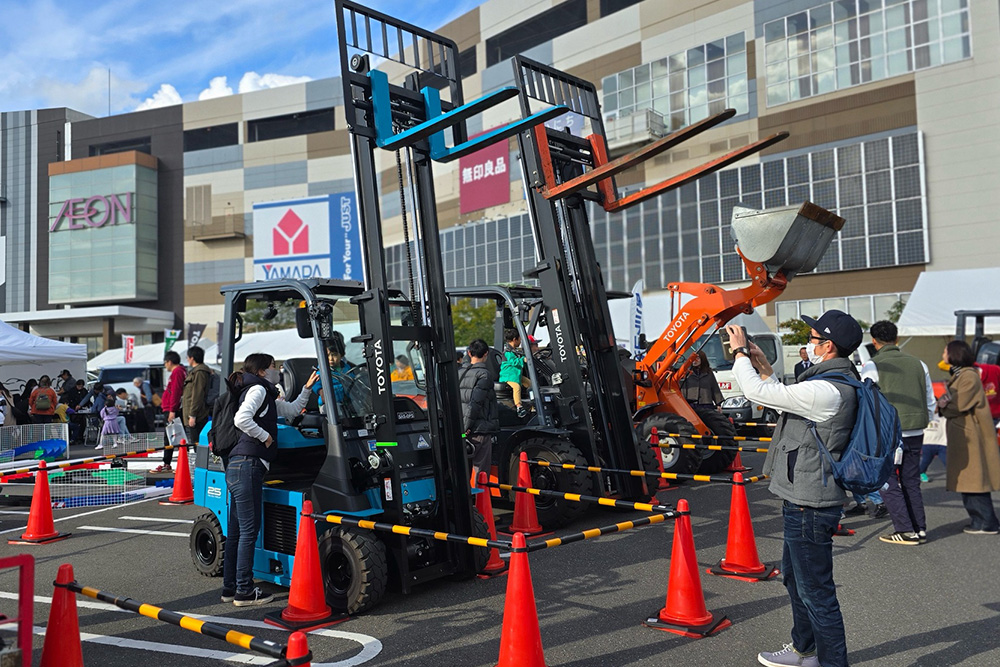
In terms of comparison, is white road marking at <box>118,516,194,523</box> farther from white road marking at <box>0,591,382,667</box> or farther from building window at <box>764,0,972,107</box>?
building window at <box>764,0,972,107</box>

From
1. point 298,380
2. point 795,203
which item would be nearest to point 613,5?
point 795,203

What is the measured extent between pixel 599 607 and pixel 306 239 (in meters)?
16.8

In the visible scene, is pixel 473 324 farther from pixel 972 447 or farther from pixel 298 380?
pixel 298 380

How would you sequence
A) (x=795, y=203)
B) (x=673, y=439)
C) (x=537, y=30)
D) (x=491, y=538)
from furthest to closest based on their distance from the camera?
(x=537, y=30)
(x=795, y=203)
(x=673, y=439)
(x=491, y=538)

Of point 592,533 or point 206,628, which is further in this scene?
point 592,533

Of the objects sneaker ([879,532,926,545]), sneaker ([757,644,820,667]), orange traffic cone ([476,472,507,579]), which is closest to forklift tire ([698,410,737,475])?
sneaker ([879,532,926,545])

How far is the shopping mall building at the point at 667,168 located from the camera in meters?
32.1

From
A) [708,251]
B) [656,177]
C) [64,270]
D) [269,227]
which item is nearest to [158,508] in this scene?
[269,227]

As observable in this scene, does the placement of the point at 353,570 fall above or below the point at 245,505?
below

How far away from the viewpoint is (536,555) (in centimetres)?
736

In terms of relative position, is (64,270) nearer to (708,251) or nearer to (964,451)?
(708,251)

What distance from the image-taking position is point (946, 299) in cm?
2102

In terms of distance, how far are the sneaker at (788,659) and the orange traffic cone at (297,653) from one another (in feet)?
9.38

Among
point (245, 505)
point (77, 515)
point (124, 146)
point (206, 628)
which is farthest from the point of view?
point (124, 146)
